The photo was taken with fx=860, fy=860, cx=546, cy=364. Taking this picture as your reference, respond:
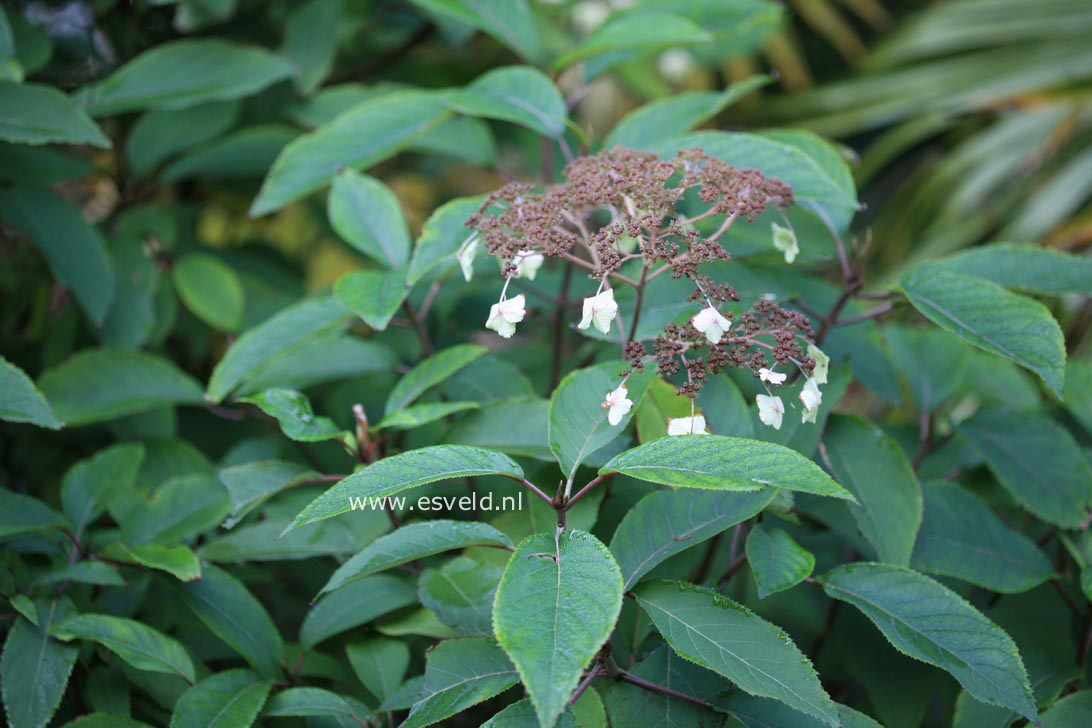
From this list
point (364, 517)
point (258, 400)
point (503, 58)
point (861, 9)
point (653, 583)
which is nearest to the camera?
point (653, 583)

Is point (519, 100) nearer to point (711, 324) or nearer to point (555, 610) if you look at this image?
point (711, 324)

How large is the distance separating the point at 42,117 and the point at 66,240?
197 mm

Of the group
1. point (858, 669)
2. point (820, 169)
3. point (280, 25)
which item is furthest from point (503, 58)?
point (858, 669)

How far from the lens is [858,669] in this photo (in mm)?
901

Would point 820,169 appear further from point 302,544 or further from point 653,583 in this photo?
point 302,544

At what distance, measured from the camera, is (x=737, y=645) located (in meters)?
0.65

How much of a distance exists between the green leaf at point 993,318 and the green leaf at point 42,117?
894mm

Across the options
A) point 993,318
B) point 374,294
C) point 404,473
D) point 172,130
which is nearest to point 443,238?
point 374,294

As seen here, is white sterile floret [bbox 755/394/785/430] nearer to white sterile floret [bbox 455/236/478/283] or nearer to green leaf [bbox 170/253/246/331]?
white sterile floret [bbox 455/236/478/283]

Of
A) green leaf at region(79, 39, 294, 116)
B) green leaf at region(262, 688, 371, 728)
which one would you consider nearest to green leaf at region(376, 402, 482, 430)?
green leaf at region(262, 688, 371, 728)

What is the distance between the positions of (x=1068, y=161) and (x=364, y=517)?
1764mm

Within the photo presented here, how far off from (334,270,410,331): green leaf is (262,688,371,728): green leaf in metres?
0.34

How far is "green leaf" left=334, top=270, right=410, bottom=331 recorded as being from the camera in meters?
0.81

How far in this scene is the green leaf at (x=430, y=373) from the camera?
2.84 feet
